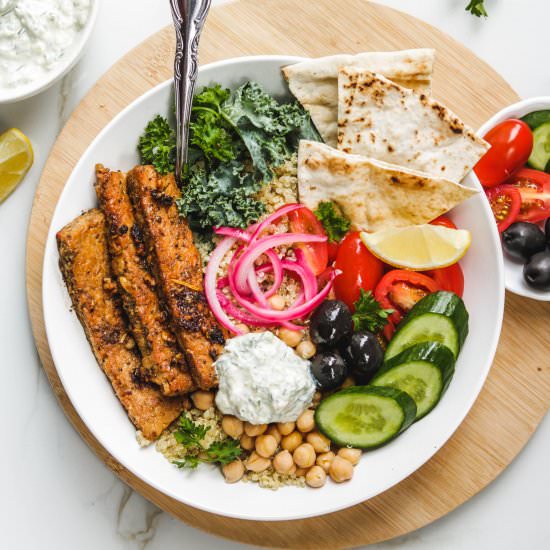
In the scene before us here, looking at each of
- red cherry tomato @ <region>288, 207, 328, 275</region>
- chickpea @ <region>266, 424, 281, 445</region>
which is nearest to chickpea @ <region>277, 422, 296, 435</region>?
chickpea @ <region>266, 424, 281, 445</region>

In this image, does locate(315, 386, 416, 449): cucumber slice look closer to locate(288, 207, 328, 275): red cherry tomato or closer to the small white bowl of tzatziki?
locate(288, 207, 328, 275): red cherry tomato

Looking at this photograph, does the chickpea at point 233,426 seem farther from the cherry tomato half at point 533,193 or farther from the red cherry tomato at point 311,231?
the cherry tomato half at point 533,193

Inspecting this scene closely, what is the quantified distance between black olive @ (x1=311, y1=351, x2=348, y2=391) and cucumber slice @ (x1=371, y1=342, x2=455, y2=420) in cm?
21

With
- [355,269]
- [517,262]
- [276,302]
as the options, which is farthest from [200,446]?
Result: [517,262]

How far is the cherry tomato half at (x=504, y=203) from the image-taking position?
12.6 ft

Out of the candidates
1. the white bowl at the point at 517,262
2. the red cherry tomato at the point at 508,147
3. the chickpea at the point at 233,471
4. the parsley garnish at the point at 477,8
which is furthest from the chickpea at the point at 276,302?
the parsley garnish at the point at 477,8

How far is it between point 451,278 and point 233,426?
1.55 meters

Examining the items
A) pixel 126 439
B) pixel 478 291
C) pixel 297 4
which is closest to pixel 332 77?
pixel 297 4

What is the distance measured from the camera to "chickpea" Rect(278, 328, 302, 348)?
360 centimetres

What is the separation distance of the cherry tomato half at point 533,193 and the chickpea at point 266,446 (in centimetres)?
206

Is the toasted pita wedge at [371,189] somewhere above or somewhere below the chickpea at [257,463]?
above

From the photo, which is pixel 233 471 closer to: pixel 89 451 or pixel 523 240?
pixel 89 451

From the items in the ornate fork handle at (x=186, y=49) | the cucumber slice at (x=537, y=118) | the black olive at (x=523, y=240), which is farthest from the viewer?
the cucumber slice at (x=537, y=118)

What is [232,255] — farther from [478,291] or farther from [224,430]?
[478,291]
